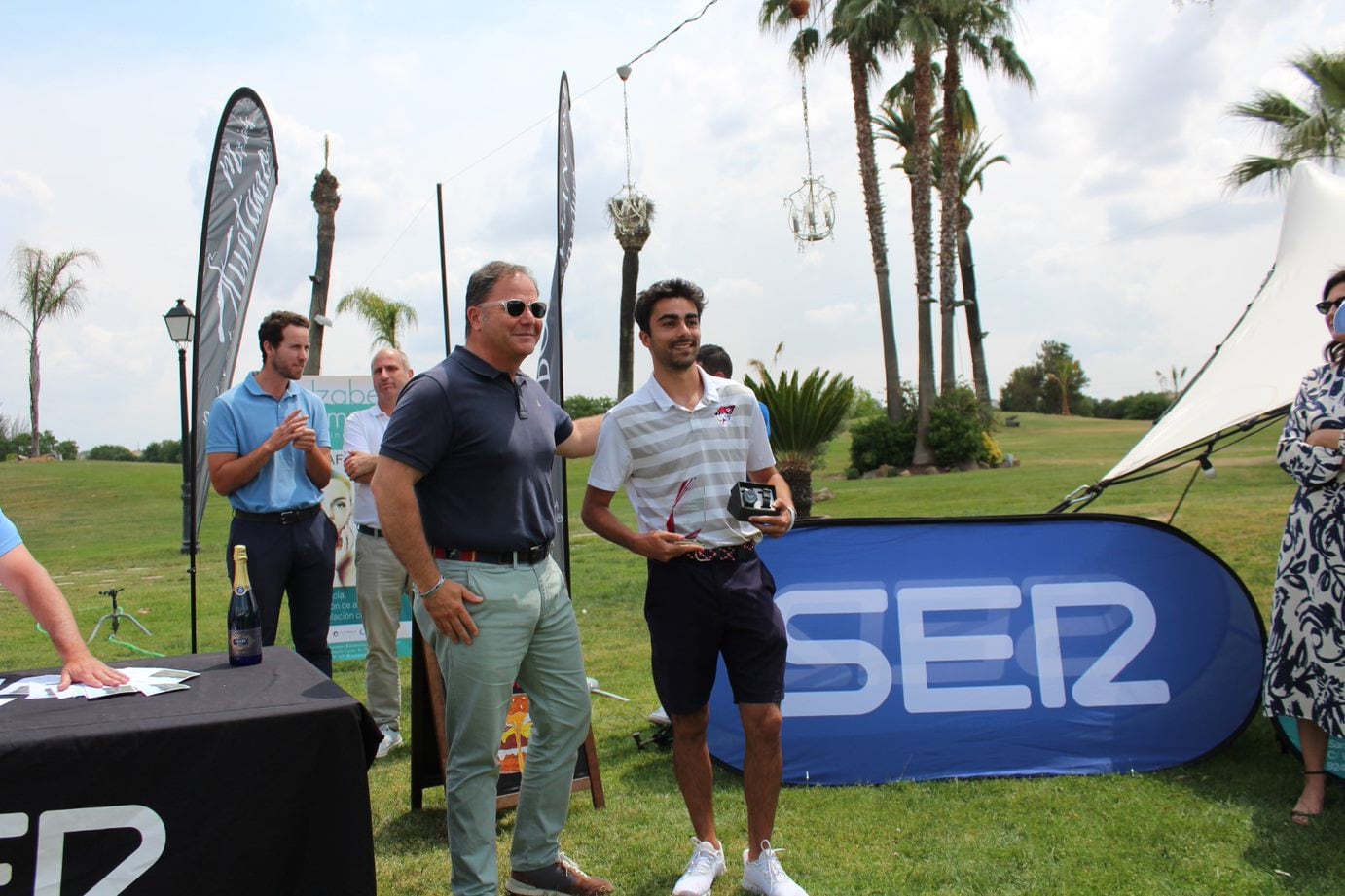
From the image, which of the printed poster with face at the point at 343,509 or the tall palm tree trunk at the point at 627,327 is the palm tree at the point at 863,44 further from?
the printed poster with face at the point at 343,509

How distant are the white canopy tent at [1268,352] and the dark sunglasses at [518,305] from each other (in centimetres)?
296

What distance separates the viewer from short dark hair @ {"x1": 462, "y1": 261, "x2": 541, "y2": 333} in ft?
10.1

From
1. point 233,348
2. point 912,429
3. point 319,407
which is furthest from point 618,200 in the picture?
point 912,429

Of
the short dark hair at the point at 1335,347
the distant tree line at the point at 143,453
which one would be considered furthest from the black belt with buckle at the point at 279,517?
the distant tree line at the point at 143,453

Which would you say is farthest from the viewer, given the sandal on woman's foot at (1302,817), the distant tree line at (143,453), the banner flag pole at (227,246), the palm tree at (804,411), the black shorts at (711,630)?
the distant tree line at (143,453)

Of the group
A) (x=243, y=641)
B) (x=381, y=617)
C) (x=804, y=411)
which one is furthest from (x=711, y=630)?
(x=804, y=411)

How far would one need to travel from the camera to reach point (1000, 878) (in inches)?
126

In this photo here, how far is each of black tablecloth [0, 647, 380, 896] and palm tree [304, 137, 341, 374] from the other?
2094cm

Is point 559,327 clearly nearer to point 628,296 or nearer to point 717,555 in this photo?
point 717,555

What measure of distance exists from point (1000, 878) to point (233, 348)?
19.4 ft

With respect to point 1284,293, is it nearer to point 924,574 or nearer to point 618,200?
point 924,574

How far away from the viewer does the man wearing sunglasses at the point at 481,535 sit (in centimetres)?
286

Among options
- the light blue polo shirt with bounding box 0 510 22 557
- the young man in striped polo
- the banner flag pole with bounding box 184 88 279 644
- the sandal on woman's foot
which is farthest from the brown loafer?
the banner flag pole with bounding box 184 88 279 644

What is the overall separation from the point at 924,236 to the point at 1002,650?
2334 centimetres
